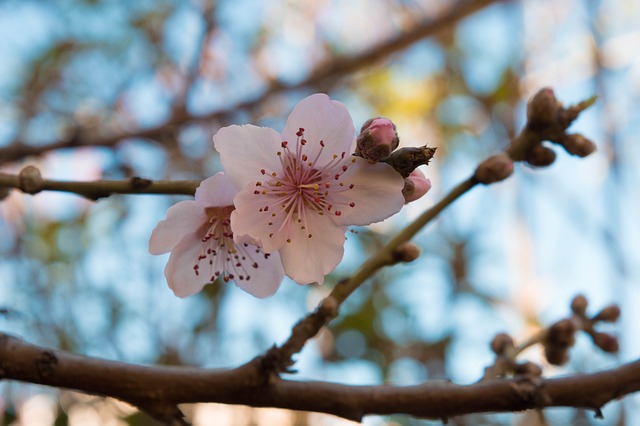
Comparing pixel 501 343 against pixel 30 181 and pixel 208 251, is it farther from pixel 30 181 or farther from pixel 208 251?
pixel 30 181

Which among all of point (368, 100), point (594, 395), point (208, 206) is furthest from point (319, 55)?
point (594, 395)

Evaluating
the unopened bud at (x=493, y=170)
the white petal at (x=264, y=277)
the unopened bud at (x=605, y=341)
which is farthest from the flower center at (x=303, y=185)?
the unopened bud at (x=605, y=341)

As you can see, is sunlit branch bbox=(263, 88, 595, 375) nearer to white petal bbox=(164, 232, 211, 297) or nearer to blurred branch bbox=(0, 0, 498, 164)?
white petal bbox=(164, 232, 211, 297)

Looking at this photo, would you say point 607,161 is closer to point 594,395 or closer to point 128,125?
point 128,125

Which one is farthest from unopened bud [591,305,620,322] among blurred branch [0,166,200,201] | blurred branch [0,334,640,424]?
blurred branch [0,166,200,201]

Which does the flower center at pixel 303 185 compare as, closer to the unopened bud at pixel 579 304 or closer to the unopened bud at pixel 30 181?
the unopened bud at pixel 30 181

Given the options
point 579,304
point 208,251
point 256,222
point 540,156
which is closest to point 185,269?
point 208,251
